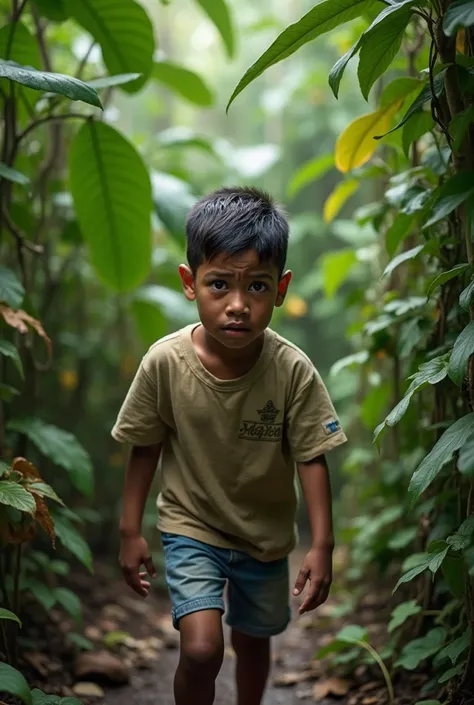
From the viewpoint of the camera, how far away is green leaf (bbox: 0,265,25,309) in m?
1.87

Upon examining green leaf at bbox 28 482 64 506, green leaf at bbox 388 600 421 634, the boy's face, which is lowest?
green leaf at bbox 388 600 421 634

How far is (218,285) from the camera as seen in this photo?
180cm

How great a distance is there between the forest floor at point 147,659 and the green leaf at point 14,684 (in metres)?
0.40

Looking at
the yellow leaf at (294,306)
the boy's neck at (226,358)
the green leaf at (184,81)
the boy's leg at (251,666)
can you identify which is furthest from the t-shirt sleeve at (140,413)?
the yellow leaf at (294,306)

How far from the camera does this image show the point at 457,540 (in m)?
1.52

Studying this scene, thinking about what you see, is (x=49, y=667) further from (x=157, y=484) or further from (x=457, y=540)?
(x=157, y=484)

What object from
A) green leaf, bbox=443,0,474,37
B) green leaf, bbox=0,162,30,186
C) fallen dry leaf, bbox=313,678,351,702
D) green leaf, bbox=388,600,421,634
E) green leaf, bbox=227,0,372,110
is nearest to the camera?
green leaf, bbox=443,0,474,37

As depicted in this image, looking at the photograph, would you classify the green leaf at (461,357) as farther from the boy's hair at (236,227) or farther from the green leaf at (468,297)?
the boy's hair at (236,227)

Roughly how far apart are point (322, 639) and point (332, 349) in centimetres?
281

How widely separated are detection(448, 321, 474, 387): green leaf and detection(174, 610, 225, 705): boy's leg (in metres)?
0.79

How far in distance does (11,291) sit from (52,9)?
98 cm

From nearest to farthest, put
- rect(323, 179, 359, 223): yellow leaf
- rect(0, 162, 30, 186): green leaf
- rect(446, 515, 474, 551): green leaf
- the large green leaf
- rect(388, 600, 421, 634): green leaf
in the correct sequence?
rect(446, 515, 474, 551): green leaf → rect(0, 162, 30, 186): green leaf → rect(388, 600, 421, 634): green leaf → the large green leaf → rect(323, 179, 359, 223): yellow leaf

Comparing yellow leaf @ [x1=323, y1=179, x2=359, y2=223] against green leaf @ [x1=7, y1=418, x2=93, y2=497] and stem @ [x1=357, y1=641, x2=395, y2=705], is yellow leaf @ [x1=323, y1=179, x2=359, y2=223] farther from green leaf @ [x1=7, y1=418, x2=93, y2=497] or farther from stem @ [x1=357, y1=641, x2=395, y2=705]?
stem @ [x1=357, y1=641, x2=395, y2=705]

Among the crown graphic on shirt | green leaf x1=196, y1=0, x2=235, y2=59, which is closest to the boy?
the crown graphic on shirt
